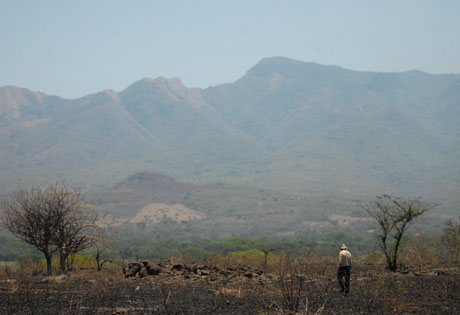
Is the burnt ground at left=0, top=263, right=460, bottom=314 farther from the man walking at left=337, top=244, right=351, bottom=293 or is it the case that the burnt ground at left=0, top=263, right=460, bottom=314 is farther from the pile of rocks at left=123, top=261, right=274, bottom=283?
the man walking at left=337, top=244, right=351, bottom=293

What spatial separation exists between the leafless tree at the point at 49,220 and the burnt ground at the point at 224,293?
1.84 meters

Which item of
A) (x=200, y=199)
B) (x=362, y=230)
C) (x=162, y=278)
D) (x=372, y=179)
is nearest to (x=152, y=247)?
(x=362, y=230)

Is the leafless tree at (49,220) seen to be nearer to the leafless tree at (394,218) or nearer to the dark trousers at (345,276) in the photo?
the dark trousers at (345,276)

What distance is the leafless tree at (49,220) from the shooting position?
2195cm

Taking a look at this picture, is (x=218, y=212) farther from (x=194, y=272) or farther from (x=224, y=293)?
(x=224, y=293)

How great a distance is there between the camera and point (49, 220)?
22.1 metres

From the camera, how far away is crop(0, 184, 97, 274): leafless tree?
2195 cm

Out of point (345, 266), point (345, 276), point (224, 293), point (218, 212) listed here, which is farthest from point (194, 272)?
point (218, 212)

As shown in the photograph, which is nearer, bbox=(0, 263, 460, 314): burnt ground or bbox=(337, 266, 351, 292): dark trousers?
bbox=(0, 263, 460, 314): burnt ground

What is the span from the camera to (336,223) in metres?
111

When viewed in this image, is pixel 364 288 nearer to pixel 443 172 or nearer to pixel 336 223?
pixel 336 223

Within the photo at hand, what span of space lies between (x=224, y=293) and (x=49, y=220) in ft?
31.4

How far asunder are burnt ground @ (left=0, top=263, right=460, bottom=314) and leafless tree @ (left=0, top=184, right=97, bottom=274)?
1.84 meters

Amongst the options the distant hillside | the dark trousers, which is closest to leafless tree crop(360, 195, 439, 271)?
the dark trousers
